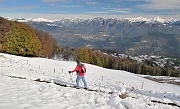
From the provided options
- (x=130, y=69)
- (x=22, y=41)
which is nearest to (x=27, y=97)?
(x=22, y=41)

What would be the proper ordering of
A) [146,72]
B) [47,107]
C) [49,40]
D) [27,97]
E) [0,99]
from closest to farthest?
[47,107], [0,99], [27,97], [49,40], [146,72]

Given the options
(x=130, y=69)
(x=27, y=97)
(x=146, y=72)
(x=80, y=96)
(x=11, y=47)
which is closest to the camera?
(x=27, y=97)

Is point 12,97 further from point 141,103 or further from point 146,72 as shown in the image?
point 146,72

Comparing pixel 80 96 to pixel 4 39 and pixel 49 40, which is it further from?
pixel 49 40

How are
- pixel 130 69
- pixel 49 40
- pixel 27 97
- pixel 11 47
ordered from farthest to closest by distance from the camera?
pixel 130 69, pixel 49 40, pixel 11 47, pixel 27 97

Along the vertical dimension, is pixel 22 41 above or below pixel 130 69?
above

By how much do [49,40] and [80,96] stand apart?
106 metres

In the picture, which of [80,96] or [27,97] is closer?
[27,97]

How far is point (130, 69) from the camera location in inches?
5295

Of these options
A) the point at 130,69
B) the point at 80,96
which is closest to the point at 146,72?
the point at 130,69

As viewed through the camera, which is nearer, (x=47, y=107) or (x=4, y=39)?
(x=47, y=107)

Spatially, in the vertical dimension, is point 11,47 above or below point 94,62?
above

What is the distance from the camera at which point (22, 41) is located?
79500mm

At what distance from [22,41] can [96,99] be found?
234 feet
